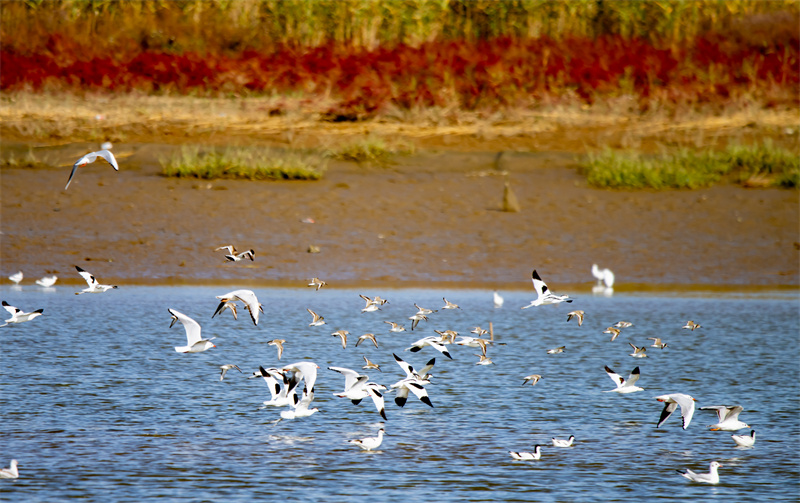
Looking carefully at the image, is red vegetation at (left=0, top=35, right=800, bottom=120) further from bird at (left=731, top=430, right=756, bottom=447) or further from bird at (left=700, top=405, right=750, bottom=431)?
bird at (left=731, top=430, right=756, bottom=447)

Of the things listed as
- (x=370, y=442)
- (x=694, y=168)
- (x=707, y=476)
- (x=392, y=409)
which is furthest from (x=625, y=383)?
(x=694, y=168)

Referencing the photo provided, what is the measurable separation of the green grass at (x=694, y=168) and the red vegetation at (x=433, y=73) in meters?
3.41

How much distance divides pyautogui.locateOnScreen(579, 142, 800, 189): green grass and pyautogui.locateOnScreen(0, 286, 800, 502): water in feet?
12.2

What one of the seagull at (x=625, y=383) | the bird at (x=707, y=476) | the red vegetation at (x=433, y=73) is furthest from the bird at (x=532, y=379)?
the red vegetation at (x=433, y=73)

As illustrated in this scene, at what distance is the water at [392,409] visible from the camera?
15.3ft

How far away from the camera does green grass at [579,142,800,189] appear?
13141 mm

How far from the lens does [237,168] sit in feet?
43.0

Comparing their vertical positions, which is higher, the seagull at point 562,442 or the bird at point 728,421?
the bird at point 728,421

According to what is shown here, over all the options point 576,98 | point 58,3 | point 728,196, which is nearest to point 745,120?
point 576,98

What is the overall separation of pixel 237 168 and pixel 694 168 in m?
5.48

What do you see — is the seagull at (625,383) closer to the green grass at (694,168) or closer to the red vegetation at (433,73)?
the green grass at (694,168)

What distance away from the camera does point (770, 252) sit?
11.5 metres

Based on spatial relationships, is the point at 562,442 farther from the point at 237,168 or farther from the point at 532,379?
the point at 237,168

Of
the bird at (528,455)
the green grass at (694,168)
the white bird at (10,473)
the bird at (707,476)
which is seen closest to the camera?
the white bird at (10,473)
